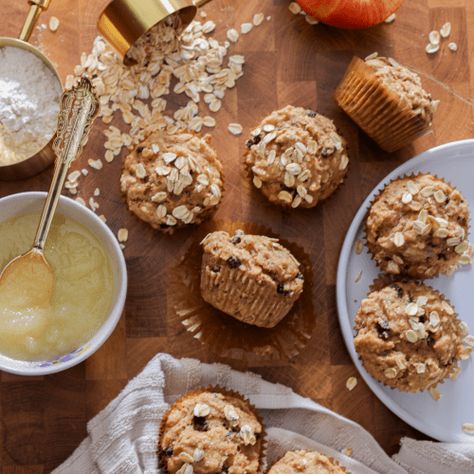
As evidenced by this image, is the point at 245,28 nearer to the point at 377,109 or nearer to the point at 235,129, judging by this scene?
the point at 235,129

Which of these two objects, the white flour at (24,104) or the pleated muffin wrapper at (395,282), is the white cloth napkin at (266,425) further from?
the white flour at (24,104)

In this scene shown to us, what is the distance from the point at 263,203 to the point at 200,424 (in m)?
0.93

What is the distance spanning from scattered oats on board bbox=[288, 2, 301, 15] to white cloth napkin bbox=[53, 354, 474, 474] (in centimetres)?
151

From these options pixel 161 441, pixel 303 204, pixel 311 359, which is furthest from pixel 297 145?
pixel 161 441

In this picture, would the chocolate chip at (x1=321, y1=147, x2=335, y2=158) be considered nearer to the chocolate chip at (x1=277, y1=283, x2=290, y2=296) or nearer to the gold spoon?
the chocolate chip at (x1=277, y1=283, x2=290, y2=296)

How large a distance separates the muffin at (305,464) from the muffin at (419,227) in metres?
0.79

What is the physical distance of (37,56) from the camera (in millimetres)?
3117

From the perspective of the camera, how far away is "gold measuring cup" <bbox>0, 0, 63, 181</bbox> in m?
3.09

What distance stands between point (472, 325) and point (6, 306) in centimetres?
187

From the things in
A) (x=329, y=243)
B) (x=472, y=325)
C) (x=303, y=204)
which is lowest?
(x=472, y=325)

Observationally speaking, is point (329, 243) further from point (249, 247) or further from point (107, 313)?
point (107, 313)

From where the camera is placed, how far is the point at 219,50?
335 cm

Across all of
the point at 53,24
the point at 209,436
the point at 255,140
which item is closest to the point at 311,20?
the point at 255,140

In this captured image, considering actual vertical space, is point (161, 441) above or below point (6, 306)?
below
